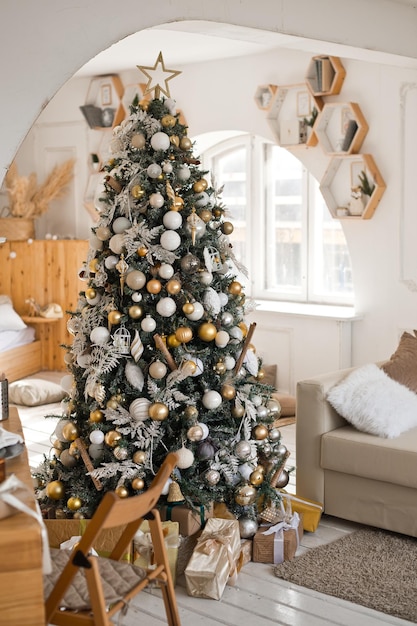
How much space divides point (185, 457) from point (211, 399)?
0.90 ft

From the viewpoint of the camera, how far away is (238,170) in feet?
25.3

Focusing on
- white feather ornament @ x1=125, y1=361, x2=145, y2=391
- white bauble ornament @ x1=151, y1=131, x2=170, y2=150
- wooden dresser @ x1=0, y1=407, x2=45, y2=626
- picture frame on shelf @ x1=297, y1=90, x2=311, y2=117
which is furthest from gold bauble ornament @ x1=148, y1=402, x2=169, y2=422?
picture frame on shelf @ x1=297, y1=90, x2=311, y2=117

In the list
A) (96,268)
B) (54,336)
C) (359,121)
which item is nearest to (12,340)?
(54,336)

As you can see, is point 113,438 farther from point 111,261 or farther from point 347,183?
point 347,183

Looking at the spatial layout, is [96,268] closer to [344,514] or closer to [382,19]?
[344,514]

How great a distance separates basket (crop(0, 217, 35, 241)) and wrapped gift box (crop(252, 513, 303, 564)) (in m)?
5.01

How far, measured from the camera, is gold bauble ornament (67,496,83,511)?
3.80 m

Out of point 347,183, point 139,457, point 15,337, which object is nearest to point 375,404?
point 139,457

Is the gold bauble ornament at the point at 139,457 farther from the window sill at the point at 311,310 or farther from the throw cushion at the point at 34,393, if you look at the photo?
the throw cushion at the point at 34,393

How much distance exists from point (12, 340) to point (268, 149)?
287 cm

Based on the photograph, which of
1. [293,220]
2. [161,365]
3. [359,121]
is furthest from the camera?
[293,220]

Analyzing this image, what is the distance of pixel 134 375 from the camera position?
3799 millimetres

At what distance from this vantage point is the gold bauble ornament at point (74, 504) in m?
3.80

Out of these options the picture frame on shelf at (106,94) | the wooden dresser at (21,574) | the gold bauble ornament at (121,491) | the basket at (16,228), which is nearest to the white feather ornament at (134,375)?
the gold bauble ornament at (121,491)
